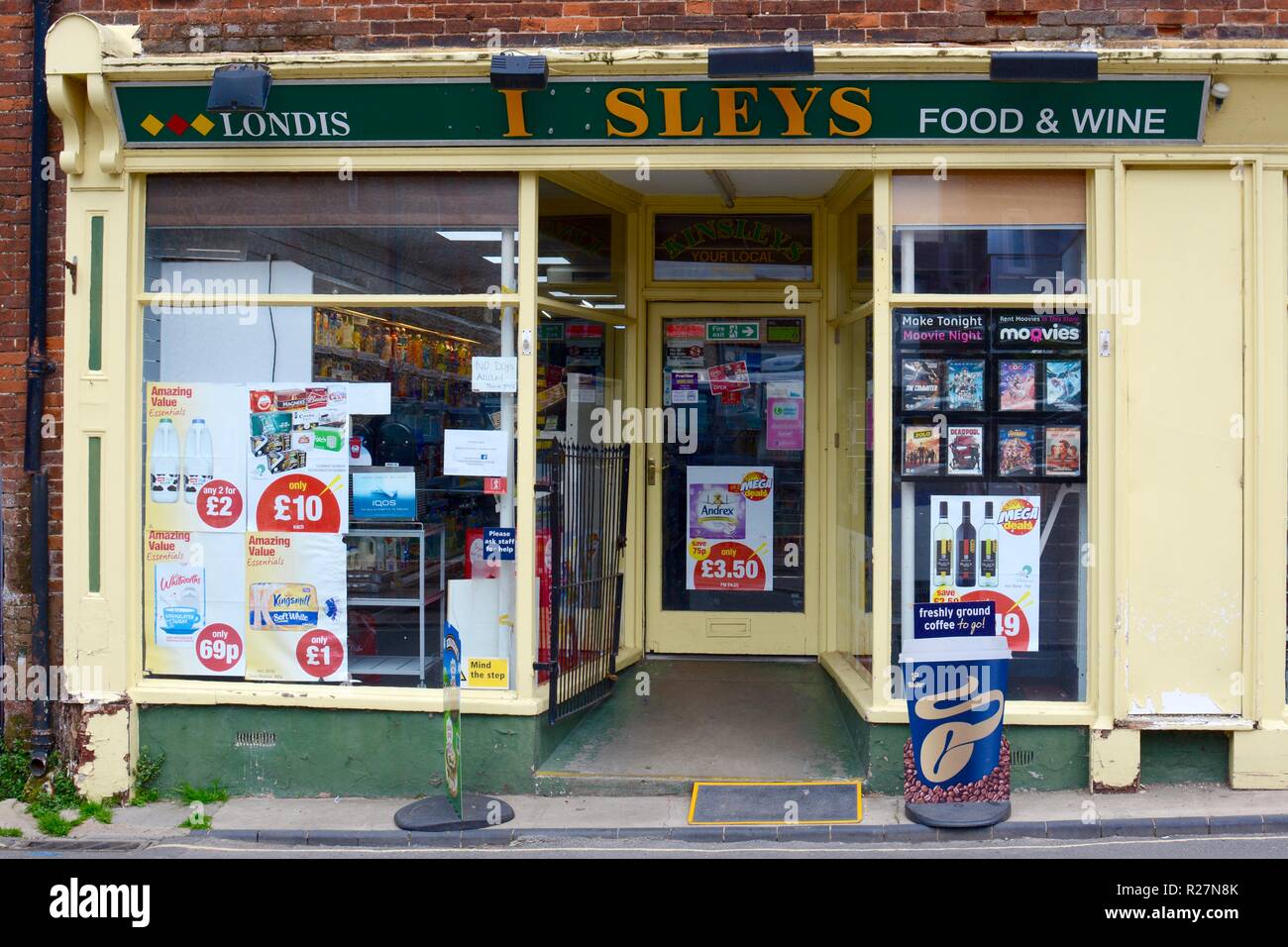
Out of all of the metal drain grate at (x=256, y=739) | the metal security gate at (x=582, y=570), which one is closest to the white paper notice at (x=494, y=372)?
the metal security gate at (x=582, y=570)

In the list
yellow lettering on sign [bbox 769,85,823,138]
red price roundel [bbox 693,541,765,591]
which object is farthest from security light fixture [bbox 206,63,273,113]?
red price roundel [bbox 693,541,765,591]

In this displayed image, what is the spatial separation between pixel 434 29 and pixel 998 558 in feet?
14.6

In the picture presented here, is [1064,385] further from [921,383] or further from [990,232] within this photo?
[990,232]

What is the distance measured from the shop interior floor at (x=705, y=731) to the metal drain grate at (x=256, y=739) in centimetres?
160

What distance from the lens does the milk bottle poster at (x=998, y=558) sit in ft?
21.0

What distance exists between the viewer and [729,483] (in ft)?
27.1

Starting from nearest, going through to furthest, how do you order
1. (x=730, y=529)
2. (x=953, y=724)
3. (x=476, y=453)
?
(x=953, y=724) < (x=476, y=453) < (x=730, y=529)

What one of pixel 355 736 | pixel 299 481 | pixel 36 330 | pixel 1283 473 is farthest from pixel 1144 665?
pixel 36 330

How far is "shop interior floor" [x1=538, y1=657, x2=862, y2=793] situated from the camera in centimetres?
641

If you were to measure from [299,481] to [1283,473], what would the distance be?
18.5 ft

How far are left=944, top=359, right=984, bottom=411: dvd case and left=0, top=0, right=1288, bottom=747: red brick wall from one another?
5.88 feet

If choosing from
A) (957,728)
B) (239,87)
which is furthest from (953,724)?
(239,87)

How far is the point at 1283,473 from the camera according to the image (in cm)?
621

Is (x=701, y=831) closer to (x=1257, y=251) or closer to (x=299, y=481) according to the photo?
(x=299, y=481)
